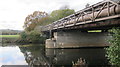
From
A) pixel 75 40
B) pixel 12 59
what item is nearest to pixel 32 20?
pixel 75 40

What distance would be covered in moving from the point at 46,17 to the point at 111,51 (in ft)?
178

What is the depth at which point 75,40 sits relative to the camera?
89.4 feet

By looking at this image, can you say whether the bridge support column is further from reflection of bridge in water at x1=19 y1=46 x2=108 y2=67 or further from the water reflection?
the water reflection

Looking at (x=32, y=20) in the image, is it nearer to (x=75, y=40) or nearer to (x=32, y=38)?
(x=32, y=38)

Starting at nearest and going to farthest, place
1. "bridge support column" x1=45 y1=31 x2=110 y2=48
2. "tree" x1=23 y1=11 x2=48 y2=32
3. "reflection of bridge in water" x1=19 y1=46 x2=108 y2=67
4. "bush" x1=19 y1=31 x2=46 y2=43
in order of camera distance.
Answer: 1. "reflection of bridge in water" x1=19 y1=46 x2=108 y2=67
2. "bridge support column" x1=45 y1=31 x2=110 y2=48
3. "bush" x1=19 y1=31 x2=46 y2=43
4. "tree" x1=23 y1=11 x2=48 y2=32

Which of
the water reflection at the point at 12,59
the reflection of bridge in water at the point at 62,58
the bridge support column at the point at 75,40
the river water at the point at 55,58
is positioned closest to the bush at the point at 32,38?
the bridge support column at the point at 75,40

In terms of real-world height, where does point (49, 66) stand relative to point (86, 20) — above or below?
below

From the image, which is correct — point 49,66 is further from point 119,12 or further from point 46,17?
point 46,17

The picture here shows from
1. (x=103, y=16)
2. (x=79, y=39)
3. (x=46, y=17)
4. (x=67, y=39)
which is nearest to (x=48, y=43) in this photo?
(x=67, y=39)

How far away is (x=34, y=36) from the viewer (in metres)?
44.2

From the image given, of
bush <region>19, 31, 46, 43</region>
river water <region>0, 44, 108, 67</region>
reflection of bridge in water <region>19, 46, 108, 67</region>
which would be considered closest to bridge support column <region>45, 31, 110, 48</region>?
river water <region>0, 44, 108, 67</region>

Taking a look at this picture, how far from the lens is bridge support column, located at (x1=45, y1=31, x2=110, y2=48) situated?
1059 inches

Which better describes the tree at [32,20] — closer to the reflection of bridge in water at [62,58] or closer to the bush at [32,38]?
the bush at [32,38]

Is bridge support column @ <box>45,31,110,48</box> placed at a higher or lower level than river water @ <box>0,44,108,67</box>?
higher
